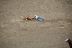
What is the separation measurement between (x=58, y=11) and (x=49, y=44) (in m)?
0.37

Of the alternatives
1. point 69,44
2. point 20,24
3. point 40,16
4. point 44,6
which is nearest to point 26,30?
point 20,24

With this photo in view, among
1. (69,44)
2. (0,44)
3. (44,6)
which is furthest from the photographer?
(44,6)

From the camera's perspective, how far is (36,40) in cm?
168

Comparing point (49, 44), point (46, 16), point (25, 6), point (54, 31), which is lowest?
point (49, 44)

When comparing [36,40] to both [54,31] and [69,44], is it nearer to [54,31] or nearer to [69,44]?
[54,31]

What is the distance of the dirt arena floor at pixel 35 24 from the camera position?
1.68 meters

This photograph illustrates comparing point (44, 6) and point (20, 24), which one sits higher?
point (44, 6)

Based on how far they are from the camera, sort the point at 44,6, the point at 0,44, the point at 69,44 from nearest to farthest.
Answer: the point at 69,44, the point at 0,44, the point at 44,6

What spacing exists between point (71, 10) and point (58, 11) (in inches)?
5.7

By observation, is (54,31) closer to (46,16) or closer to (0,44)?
(46,16)

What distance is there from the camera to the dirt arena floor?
1.68 meters

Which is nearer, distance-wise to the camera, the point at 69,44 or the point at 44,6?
the point at 69,44

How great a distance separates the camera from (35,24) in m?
1.72

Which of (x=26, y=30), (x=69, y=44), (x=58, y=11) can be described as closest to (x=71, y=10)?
(x=58, y=11)
